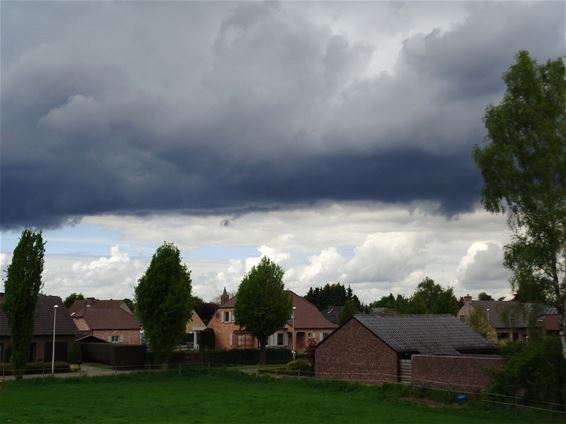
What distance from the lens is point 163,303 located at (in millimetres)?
57938

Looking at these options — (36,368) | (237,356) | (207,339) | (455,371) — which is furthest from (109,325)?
(455,371)

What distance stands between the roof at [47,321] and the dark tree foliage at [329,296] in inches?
3775

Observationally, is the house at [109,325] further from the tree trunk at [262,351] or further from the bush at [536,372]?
the bush at [536,372]

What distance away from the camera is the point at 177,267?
59.6 metres

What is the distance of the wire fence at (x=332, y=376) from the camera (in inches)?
1399

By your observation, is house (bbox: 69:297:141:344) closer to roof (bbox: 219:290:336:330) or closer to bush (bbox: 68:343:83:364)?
roof (bbox: 219:290:336:330)

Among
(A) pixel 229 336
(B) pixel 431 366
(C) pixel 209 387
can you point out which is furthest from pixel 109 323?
(B) pixel 431 366

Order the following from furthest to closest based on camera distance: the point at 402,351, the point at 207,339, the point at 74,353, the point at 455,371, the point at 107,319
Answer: the point at 107,319
the point at 207,339
the point at 74,353
the point at 402,351
the point at 455,371

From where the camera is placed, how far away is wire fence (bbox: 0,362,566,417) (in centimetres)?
3553

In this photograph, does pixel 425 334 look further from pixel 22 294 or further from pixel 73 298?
pixel 73 298

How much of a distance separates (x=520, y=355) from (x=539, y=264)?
18.4ft

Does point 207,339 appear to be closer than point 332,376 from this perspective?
No

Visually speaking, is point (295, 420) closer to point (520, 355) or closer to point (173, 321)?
point (520, 355)

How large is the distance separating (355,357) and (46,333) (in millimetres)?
31150
